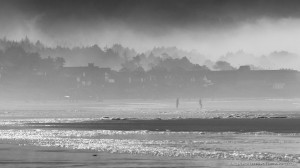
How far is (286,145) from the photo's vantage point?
82.8 m

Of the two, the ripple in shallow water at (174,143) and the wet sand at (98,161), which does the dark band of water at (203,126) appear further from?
the wet sand at (98,161)

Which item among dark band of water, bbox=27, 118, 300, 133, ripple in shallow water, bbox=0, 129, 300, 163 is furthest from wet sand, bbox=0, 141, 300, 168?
dark band of water, bbox=27, 118, 300, 133

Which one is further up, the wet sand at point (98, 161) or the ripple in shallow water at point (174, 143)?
the ripple in shallow water at point (174, 143)

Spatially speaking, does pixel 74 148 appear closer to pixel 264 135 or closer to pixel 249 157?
pixel 249 157

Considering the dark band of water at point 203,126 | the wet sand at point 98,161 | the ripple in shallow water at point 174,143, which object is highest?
the dark band of water at point 203,126

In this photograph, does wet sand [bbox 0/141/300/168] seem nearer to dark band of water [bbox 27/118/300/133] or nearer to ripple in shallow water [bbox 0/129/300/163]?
ripple in shallow water [bbox 0/129/300/163]

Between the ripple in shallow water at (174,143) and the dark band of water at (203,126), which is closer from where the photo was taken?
the ripple in shallow water at (174,143)

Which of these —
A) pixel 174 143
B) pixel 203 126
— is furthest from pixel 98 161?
pixel 203 126

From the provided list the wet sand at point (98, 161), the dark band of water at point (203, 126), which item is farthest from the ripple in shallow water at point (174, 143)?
the dark band of water at point (203, 126)

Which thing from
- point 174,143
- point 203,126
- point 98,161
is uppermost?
point 203,126

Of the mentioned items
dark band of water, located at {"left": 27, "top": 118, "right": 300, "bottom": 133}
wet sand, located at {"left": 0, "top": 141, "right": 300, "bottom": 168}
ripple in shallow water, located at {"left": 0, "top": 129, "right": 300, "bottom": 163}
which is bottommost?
wet sand, located at {"left": 0, "top": 141, "right": 300, "bottom": 168}

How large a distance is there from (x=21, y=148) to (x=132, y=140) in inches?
623

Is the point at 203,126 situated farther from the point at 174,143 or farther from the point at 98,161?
the point at 98,161

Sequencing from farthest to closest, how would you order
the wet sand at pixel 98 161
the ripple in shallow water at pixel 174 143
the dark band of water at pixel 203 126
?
the dark band of water at pixel 203 126 < the ripple in shallow water at pixel 174 143 < the wet sand at pixel 98 161
